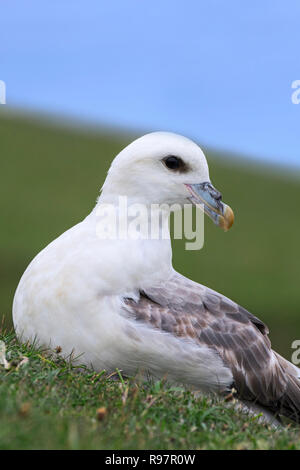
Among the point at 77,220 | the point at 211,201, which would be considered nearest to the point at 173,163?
the point at 211,201

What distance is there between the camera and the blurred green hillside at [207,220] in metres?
24.5

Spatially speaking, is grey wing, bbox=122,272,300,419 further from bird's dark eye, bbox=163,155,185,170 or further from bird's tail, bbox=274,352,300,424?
Answer: bird's dark eye, bbox=163,155,185,170

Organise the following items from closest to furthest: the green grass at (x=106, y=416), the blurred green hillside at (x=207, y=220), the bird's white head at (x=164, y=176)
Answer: the green grass at (x=106, y=416), the bird's white head at (x=164, y=176), the blurred green hillside at (x=207, y=220)

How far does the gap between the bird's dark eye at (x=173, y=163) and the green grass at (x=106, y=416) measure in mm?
1857

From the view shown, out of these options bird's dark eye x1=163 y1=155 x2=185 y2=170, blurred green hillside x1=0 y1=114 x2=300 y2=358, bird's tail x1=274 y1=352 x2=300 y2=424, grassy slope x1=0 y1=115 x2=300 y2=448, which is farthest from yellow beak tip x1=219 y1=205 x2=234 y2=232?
blurred green hillside x1=0 y1=114 x2=300 y2=358

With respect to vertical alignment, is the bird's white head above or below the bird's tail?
above

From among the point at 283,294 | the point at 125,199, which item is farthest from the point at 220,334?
the point at 283,294

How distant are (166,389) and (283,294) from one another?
20.8 m

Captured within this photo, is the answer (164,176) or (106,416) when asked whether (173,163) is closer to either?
(164,176)

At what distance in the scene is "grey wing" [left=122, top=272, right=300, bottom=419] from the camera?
6.10 m

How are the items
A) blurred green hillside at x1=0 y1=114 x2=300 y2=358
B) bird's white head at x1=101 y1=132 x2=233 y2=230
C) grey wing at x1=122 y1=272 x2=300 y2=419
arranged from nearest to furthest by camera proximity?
grey wing at x1=122 y1=272 x2=300 y2=419 → bird's white head at x1=101 y1=132 x2=233 y2=230 → blurred green hillside at x1=0 y1=114 x2=300 y2=358

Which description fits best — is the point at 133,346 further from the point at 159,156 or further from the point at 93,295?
the point at 159,156

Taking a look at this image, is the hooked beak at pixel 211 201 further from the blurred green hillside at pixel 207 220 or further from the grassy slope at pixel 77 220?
the blurred green hillside at pixel 207 220

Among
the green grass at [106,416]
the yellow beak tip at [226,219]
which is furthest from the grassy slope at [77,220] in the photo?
the yellow beak tip at [226,219]
